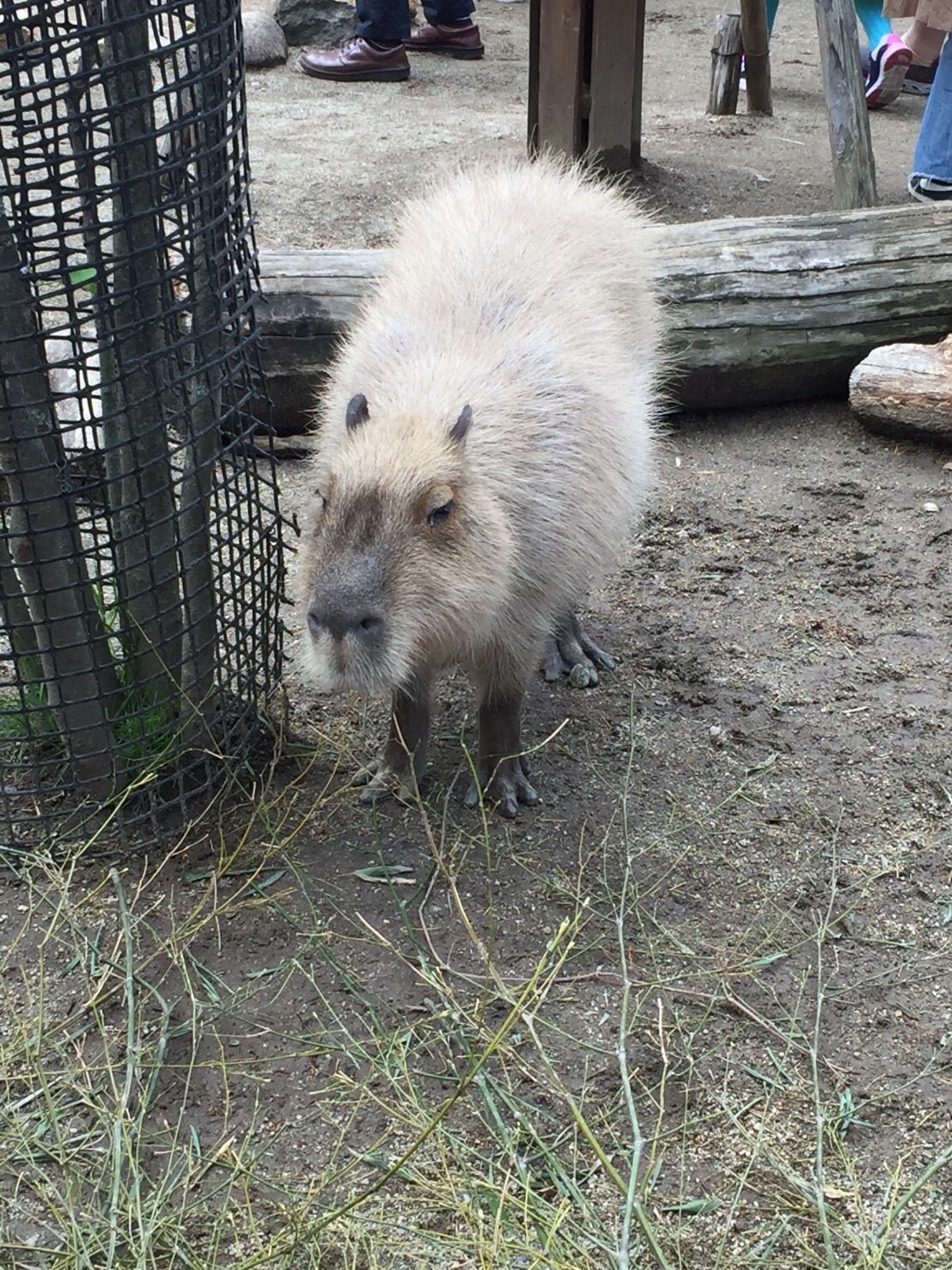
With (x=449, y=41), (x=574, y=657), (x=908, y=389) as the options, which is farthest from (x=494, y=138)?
Result: (x=574, y=657)

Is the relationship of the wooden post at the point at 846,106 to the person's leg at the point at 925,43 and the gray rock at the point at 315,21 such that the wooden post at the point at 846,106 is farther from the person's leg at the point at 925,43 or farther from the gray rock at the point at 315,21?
the gray rock at the point at 315,21

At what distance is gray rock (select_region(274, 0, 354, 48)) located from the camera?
1076 cm

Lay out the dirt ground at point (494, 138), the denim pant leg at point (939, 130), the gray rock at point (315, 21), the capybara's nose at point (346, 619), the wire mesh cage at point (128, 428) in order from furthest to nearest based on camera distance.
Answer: the gray rock at point (315, 21), the dirt ground at point (494, 138), the denim pant leg at point (939, 130), the capybara's nose at point (346, 619), the wire mesh cage at point (128, 428)

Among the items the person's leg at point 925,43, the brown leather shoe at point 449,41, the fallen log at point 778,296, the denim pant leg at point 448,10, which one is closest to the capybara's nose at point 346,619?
the fallen log at point 778,296

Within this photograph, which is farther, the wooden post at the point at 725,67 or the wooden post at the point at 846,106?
the wooden post at the point at 725,67

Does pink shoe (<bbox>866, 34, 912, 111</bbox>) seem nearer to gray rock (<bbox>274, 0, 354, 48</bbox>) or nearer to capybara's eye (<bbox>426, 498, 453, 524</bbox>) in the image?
gray rock (<bbox>274, 0, 354, 48</bbox>)

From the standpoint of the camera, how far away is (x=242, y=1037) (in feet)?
8.73

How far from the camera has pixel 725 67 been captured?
8695mm

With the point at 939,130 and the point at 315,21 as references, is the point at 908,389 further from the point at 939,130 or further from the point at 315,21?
the point at 315,21

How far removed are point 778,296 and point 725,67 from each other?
14.4 ft

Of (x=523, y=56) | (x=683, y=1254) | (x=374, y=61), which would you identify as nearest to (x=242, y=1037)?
(x=683, y=1254)

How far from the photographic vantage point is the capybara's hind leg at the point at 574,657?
151 inches

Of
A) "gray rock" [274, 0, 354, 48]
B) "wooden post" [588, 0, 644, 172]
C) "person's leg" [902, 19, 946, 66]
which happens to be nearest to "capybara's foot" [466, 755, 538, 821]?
"wooden post" [588, 0, 644, 172]

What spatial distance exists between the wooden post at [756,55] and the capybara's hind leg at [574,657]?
5.80m
